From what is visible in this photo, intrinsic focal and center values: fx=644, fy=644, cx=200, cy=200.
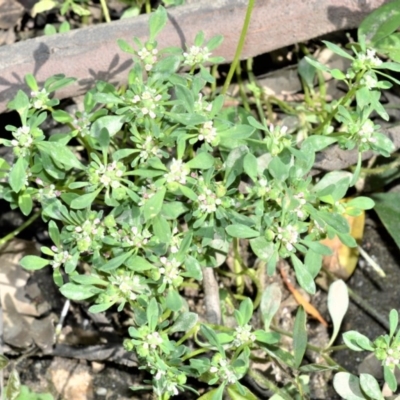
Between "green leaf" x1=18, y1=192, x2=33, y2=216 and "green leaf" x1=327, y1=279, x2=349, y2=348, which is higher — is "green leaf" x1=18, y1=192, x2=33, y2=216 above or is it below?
above

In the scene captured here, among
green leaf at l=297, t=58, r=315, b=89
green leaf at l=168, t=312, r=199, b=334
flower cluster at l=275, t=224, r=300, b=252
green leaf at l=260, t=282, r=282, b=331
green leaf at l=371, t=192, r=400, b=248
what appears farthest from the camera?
green leaf at l=297, t=58, r=315, b=89

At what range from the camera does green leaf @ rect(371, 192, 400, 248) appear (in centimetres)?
215

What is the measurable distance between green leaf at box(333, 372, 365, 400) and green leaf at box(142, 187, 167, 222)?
70cm

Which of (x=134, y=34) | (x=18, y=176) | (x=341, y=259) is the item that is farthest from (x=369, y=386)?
(x=134, y=34)

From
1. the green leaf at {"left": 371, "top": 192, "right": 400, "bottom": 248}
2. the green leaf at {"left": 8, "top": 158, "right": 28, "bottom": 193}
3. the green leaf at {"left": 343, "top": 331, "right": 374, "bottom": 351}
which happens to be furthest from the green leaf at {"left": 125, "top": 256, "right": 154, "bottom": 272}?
the green leaf at {"left": 371, "top": 192, "right": 400, "bottom": 248}

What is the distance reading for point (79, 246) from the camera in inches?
60.8

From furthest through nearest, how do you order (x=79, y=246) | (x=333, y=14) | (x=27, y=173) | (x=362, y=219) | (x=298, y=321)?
(x=362, y=219), (x=333, y=14), (x=298, y=321), (x=27, y=173), (x=79, y=246)

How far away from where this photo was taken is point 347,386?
5.79ft

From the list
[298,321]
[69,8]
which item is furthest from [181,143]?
[69,8]

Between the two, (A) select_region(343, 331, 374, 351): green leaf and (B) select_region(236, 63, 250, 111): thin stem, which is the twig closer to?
(A) select_region(343, 331, 374, 351): green leaf

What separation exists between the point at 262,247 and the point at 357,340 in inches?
14.6

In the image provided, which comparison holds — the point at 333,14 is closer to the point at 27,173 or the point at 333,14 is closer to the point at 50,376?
the point at 27,173

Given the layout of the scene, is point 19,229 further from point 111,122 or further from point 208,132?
point 208,132

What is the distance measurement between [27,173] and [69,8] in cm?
93
